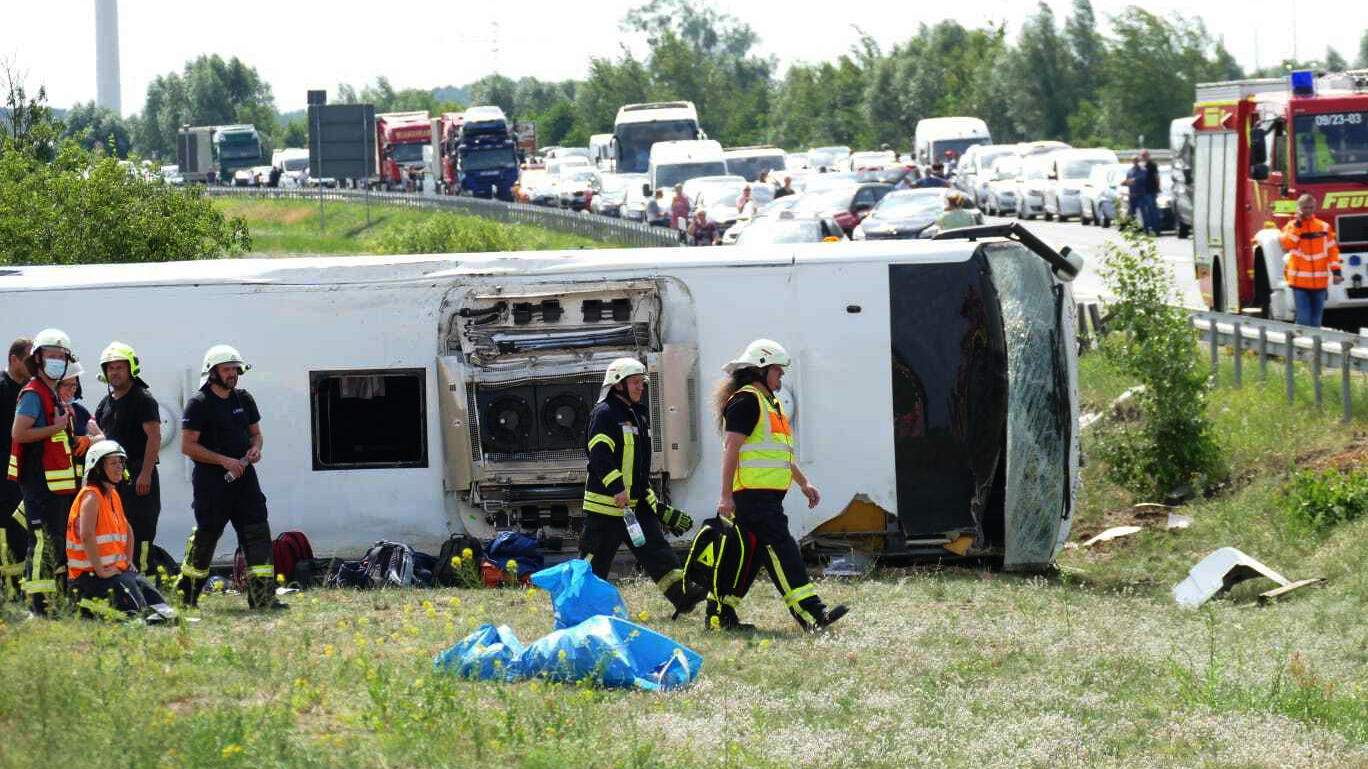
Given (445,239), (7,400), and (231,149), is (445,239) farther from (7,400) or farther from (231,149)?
(231,149)

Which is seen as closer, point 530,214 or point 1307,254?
point 1307,254

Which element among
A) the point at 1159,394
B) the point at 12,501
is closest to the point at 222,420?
the point at 12,501

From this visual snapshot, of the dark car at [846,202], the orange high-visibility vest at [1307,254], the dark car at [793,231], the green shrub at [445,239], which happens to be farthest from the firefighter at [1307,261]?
the green shrub at [445,239]

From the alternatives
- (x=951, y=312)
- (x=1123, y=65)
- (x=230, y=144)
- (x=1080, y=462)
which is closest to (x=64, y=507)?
(x=951, y=312)

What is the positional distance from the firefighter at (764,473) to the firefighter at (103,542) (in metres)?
3.00

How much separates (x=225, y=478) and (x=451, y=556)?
82.6 inches

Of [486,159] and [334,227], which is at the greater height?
[486,159]

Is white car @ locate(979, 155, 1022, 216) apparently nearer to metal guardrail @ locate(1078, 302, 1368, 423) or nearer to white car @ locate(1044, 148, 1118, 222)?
white car @ locate(1044, 148, 1118, 222)

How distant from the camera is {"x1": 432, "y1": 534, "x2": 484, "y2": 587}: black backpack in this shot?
1296cm

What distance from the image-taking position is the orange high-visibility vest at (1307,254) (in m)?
19.0

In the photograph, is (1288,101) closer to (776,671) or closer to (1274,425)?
(1274,425)

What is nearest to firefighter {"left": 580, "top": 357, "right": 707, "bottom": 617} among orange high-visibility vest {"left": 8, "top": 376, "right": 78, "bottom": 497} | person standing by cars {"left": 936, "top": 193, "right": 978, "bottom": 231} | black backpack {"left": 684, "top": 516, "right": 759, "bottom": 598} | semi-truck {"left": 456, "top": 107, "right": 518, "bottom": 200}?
black backpack {"left": 684, "top": 516, "right": 759, "bottom": 598}

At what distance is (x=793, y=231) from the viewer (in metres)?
28.1

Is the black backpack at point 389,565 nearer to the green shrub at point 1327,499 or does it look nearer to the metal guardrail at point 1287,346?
Answer: the green shrub at point 1327,499
